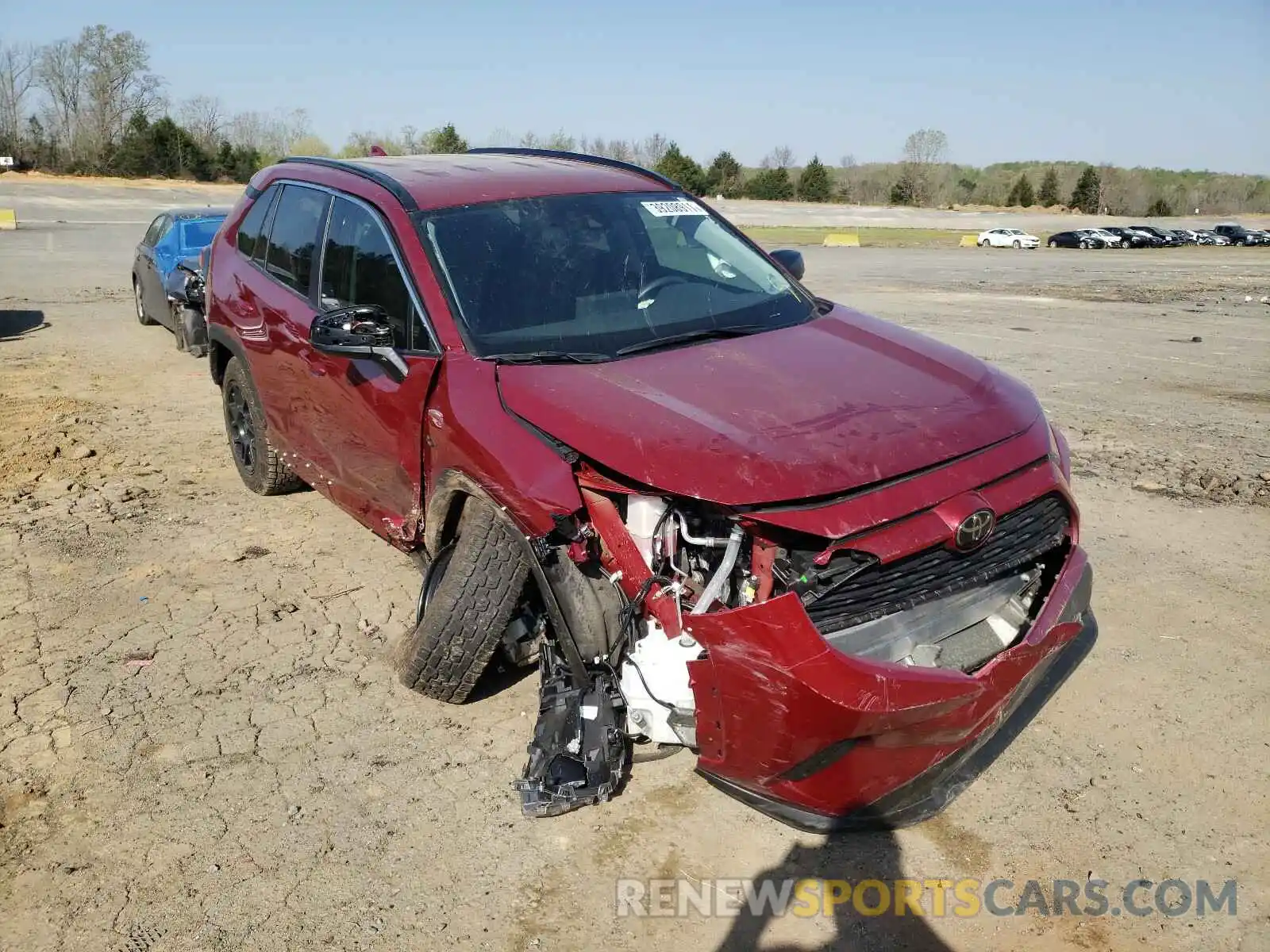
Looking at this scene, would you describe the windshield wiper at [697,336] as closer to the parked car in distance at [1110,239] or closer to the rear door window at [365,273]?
the rear door window at [365,273]

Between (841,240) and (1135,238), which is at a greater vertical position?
→ (1135,238)

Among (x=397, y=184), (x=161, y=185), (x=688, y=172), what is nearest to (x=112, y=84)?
(x=161, y=185)

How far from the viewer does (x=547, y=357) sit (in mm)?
3734

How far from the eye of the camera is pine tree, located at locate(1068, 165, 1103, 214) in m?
90.2

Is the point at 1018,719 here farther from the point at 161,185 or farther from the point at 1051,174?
the point at 1051,174

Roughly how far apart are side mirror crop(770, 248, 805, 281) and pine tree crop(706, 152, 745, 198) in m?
76.0

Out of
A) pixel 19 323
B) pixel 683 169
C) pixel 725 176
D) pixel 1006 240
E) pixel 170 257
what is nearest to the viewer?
pixel 170 257

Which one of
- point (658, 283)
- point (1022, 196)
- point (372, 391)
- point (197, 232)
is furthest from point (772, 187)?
point (372, 391)

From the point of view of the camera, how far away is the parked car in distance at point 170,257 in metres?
11.8

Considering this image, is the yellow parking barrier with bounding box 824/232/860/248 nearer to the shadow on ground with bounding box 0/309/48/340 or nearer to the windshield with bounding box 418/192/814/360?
the shadow on ground with bounding box 0/309/48/340

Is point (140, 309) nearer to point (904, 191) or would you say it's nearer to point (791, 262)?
point (791, 262)

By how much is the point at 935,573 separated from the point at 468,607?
62.6 inches

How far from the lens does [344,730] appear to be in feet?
12.9

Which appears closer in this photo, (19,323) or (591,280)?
(591,280)
